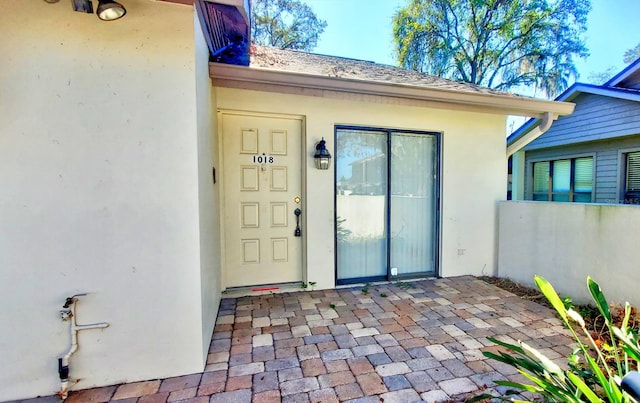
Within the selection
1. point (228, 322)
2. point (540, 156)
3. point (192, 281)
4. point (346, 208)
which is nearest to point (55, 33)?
point (192, 281)

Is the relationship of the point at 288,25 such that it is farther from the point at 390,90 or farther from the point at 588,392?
Answer: the point at 588,392

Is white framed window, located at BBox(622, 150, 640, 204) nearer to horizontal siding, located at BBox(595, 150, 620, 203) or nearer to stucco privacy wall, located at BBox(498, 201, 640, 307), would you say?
horizontal siding, located at BBox(595, 150, 620, 203)

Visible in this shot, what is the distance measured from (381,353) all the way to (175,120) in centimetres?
240

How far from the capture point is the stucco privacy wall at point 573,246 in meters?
3.04

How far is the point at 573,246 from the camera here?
3.52 m

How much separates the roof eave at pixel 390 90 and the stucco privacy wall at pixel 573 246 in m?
1.32

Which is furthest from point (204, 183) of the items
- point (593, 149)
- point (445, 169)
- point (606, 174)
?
point (593, 149)

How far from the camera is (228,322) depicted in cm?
295

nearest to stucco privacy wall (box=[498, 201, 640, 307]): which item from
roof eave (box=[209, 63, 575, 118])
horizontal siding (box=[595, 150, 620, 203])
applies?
roof eave (box=[209, 63, 575, 118])

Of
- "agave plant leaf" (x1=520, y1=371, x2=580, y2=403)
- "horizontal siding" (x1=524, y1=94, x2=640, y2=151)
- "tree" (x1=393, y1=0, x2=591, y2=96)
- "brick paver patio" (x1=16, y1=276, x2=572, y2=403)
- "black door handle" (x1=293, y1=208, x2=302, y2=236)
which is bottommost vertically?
"brick paver patio" (x1=16, y1=276, x2=572, y2=403)

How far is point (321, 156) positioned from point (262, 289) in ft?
6.09

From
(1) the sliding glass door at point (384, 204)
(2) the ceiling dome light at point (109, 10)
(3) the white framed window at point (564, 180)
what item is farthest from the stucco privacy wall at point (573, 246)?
(2) the ceiling dome light at point (109, 10)

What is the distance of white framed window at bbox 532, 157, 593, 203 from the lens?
Result: 666cm

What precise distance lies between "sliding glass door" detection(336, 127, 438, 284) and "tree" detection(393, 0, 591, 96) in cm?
1024
